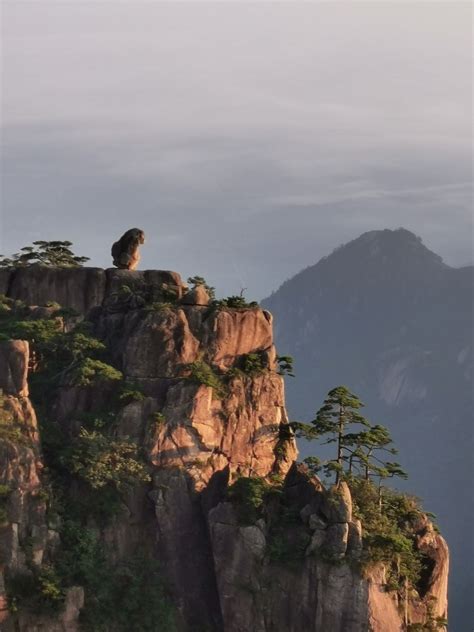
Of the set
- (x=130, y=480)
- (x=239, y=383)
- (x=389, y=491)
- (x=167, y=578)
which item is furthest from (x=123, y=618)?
(x=389, y=491)

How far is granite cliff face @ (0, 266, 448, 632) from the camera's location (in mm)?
48344

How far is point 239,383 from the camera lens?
54594 millimetres

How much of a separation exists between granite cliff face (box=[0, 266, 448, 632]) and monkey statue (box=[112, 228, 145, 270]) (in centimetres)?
771

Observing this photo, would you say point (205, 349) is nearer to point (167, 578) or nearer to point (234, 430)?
point (234, 430)

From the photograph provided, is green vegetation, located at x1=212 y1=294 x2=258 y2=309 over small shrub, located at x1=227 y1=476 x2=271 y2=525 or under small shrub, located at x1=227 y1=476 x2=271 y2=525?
over

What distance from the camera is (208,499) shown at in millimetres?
51531

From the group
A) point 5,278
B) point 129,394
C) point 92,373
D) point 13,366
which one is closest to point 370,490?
point 129,394

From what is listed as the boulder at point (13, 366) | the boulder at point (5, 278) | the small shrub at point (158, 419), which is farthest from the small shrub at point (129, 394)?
the boulder at point (5, 278)

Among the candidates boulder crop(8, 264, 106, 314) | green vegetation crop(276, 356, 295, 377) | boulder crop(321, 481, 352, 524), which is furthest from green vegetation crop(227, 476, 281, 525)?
boulder crop(8, 264, 106, 314)

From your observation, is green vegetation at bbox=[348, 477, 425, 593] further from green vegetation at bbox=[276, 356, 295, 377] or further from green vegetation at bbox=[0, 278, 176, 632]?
green vegetation at bbox=[0, 278, 176, 632]

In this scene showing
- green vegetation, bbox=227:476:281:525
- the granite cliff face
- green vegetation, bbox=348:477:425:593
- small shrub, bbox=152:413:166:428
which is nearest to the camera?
Result: the granite cliff face

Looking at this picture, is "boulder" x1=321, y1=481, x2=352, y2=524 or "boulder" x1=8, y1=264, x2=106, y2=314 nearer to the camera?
"boulder" x1=321, y1=481, x2=352, y2=524

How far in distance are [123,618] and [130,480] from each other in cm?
707

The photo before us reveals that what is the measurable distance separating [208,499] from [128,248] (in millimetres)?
20343
